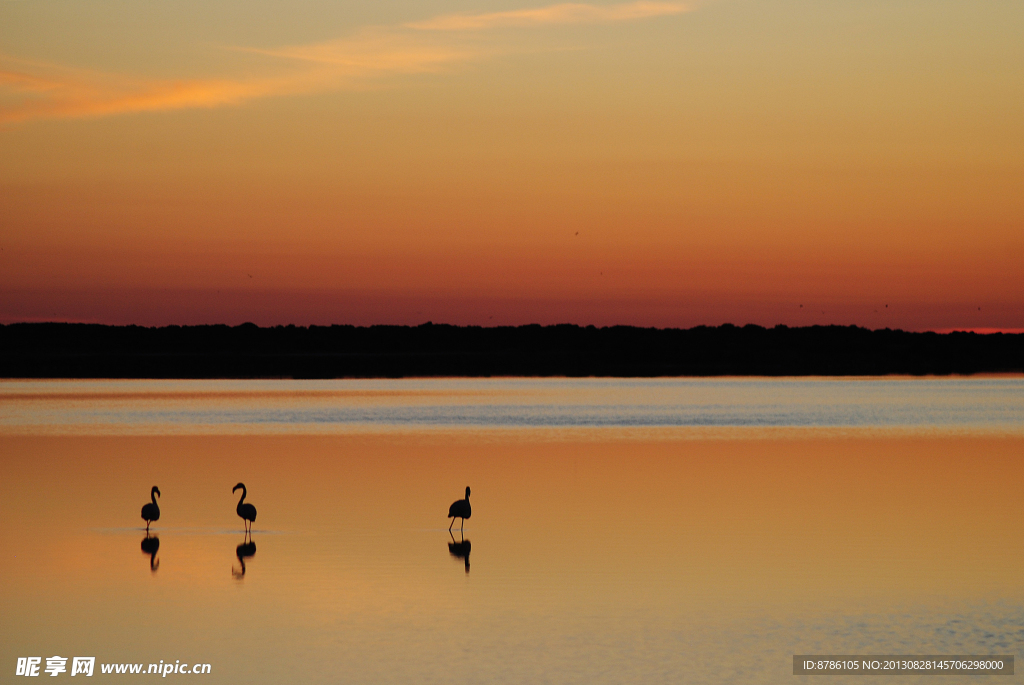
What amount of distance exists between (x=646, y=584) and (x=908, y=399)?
4273 centimetres

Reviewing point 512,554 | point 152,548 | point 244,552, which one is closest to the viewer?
point 512,554

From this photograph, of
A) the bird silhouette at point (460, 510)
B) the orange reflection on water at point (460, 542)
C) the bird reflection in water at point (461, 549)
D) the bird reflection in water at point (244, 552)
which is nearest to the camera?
the orange reflection on water at point (460, 542)

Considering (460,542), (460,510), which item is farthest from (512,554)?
(460,510)

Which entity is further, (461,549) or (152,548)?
(152,548)

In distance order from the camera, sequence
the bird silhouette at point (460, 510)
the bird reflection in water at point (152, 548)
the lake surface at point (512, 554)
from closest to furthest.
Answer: the lake surface at point (512, 554) < the bird reflection in water at point (152, 548) < the bird silhouette at point (460, 510)

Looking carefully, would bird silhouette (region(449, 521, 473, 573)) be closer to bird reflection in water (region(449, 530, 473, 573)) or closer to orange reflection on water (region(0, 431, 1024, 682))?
bird reflection in water (region(449, 530, 473, 573))

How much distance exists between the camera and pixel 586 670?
9555mm

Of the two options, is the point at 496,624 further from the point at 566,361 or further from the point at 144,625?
the point at 566,361

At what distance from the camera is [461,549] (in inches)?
577

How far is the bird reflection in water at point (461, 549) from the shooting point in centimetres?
1420

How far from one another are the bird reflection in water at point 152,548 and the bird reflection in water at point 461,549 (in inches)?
131

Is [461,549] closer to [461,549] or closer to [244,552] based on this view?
[461,549]

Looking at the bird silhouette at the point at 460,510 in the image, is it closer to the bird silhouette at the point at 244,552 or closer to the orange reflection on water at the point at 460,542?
the orange reflection on water at the point at 460,542

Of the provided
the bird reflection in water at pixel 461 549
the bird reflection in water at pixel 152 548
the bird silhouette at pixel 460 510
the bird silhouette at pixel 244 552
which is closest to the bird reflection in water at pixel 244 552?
the bird silhouette at pixel 244 552
